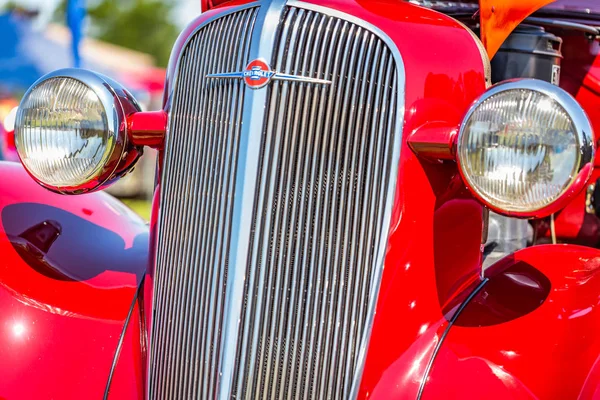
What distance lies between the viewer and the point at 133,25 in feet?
141

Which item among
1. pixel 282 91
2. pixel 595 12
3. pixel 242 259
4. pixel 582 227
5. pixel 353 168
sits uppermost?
pixel 595 12

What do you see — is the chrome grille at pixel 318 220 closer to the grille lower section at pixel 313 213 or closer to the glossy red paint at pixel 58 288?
the grille lower section at pixel 313 213

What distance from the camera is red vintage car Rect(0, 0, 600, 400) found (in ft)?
5.76

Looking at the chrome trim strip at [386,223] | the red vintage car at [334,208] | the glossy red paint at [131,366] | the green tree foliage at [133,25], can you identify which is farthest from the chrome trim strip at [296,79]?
the green tree foliage at [133,25]

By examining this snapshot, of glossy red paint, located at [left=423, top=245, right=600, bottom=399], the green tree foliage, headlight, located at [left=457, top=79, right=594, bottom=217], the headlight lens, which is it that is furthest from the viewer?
the green tree foliage

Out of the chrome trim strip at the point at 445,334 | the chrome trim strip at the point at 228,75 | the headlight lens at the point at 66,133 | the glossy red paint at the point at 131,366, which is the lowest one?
the glossy red paint at the point at 131,366

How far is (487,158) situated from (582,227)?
1557 millimetres

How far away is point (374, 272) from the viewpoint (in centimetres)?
182

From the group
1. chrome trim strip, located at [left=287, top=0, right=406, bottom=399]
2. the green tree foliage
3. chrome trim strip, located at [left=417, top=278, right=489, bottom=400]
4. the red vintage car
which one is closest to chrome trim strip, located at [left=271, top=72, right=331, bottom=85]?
the red vintage car

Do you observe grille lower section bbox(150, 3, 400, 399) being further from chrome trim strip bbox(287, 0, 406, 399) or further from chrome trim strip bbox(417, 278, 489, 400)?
chrome trim strip bbox(417, 278, 489, 400)

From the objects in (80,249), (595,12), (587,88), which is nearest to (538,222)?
(587,88)

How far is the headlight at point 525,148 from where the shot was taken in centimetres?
160

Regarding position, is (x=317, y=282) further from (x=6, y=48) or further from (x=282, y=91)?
(x=6, y=48)

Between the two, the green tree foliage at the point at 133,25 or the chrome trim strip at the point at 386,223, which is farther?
the green tree foliage at the point at 133,25
